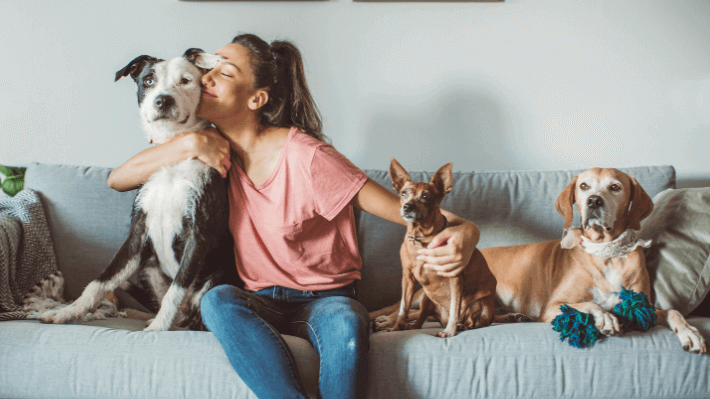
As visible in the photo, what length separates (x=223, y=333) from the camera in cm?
113

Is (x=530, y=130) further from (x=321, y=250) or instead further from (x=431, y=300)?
(x=321, y=250)

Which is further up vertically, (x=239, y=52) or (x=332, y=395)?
(x=239, y=52)

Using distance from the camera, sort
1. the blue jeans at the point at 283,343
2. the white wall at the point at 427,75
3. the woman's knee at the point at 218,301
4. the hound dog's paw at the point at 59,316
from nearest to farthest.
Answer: the blue jeans at the point at 283,343 < the woman's knee at the point at 218,301 < the hound dog's paw at the point at 59,316 < the white wall at the point at 427,75

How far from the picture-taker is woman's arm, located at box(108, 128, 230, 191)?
1393mm

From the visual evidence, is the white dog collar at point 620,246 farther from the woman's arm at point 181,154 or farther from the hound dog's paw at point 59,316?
the hound dog's paw at point 59,316

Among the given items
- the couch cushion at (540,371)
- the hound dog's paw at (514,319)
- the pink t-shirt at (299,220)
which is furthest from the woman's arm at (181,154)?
the hound dog's paw at (514,319)

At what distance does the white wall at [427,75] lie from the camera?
2117mm

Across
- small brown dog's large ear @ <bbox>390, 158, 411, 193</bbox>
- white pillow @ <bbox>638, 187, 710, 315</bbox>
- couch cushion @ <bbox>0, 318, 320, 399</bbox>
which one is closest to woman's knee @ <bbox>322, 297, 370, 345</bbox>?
couch cushion @ <bbox>0, 318, 320, 399</bbox>

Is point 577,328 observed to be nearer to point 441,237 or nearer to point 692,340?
point 692,340

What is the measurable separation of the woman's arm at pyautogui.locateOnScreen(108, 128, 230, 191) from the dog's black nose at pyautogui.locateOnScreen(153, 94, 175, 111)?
0.11 m

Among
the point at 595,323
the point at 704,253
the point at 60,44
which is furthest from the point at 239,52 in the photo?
the point at 704,253

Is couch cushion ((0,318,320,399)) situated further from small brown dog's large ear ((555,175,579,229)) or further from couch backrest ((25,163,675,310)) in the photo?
small brown dog's large ear ((555,175,579,229))

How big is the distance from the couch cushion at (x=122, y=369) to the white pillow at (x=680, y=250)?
113cm

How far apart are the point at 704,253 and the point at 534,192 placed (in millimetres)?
607
